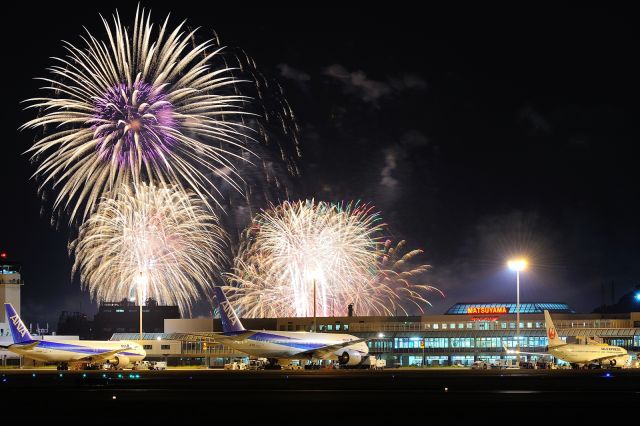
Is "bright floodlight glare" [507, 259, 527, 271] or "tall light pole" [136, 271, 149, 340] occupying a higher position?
"bright floodlight glare" [507, 259, 527, 271]

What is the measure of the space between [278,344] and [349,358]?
12.7 m

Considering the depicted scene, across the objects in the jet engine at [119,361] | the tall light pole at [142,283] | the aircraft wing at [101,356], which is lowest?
the jet engine at [119,361]

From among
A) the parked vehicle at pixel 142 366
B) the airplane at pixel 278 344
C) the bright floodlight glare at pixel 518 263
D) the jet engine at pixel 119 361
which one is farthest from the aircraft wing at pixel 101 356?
the bright floodlight glare at pixel 518 263

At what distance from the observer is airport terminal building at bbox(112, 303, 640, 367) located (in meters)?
150

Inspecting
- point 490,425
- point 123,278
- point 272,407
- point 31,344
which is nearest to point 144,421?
point 272,407

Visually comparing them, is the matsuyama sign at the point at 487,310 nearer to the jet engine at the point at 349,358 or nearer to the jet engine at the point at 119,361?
the jet engine at the point at 349,358

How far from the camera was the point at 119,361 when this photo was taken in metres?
117

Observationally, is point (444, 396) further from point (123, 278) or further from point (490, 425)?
point (123, 278)

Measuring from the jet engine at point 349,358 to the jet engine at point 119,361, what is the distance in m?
27.9

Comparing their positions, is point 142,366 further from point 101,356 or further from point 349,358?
point 349,358

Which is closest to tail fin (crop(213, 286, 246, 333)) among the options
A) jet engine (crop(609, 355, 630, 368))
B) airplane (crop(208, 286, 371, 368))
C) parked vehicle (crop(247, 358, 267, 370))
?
airplane (crop(208, 286, 371, 368))

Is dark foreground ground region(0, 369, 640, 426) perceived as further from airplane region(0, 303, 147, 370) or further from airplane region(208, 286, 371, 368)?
airplane region(0, 303, 147, 370)

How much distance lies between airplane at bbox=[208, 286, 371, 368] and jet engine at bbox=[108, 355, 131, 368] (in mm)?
15107

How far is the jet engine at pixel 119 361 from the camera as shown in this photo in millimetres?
116312
